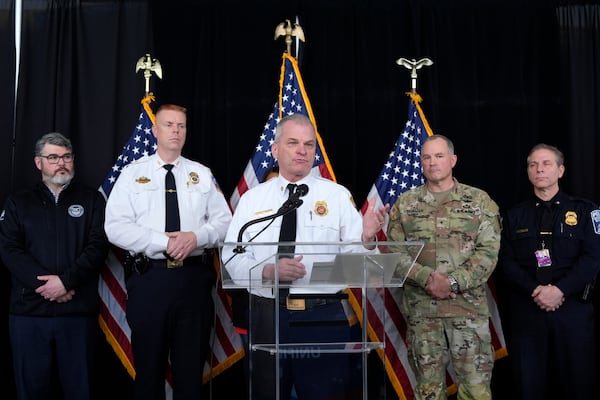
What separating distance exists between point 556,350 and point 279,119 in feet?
6.62

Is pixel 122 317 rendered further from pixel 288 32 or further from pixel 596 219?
pixel 596 219

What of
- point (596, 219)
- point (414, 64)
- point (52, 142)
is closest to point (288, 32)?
point (414, 64)

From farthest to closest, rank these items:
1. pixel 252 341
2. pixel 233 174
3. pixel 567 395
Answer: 1. pixel 233 174
2. pixel 567 395
3. pixel 252 341

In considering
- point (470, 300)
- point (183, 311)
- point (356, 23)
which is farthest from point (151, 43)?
point (470, 300)

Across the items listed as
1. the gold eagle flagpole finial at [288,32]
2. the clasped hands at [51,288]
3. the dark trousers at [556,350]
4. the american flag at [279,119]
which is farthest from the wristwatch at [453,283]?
the clasped hands at [51,288]

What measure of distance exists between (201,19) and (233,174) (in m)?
1.02

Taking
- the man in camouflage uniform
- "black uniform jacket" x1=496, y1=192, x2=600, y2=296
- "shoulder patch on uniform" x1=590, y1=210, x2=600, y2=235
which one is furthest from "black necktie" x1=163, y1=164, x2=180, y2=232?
"shoulder patch on uniform" x1=590, y1=210, x2=600, y2=235

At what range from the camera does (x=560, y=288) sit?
365 cm

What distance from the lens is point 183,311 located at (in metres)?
3.57

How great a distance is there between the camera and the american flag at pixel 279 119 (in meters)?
4.20

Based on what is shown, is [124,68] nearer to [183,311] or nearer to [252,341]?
[183,311]

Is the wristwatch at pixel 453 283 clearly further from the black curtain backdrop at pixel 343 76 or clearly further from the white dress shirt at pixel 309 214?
the black curtain backdrop at pixel 343 76

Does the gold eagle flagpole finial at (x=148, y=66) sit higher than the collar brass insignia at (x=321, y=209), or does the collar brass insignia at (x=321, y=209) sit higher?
the gold eagle flagpole finial at (x=148, y=66)

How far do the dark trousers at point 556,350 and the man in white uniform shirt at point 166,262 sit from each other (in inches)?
66.2
